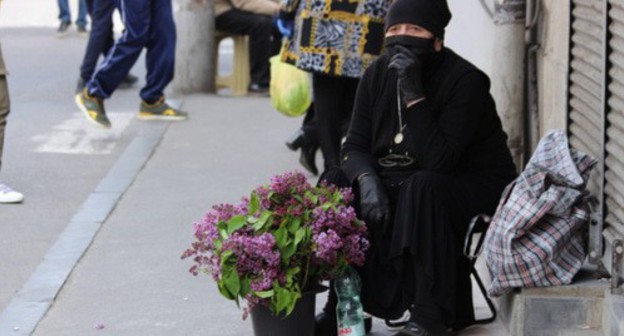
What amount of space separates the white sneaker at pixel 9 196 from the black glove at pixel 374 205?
3.11m

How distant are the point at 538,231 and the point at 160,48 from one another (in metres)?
5.42

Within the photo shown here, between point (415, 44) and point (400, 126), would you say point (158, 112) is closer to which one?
point (400, 126)

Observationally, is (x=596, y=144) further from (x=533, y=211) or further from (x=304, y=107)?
(x=304, y=107)

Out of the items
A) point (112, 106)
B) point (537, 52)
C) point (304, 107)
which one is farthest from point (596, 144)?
point (112, 106)

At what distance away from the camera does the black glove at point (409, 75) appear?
520cm

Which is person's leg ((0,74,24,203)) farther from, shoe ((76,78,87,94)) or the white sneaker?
shoe ((76,78,87,94))

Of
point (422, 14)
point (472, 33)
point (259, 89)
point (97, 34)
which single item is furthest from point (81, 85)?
point (422, 14)

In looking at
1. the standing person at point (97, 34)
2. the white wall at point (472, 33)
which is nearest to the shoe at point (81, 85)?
the standing person at point (97, 34)

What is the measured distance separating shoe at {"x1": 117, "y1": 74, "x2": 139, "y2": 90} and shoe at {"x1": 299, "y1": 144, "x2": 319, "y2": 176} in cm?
399

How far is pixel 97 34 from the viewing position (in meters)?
11.0

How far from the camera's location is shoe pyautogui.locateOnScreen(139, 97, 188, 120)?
10461mm

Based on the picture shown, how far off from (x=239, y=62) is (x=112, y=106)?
4.23 ft

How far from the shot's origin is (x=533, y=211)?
4.96 metres

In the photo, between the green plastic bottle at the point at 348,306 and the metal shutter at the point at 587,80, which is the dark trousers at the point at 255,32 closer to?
the metal shutter at the point at 587,80
